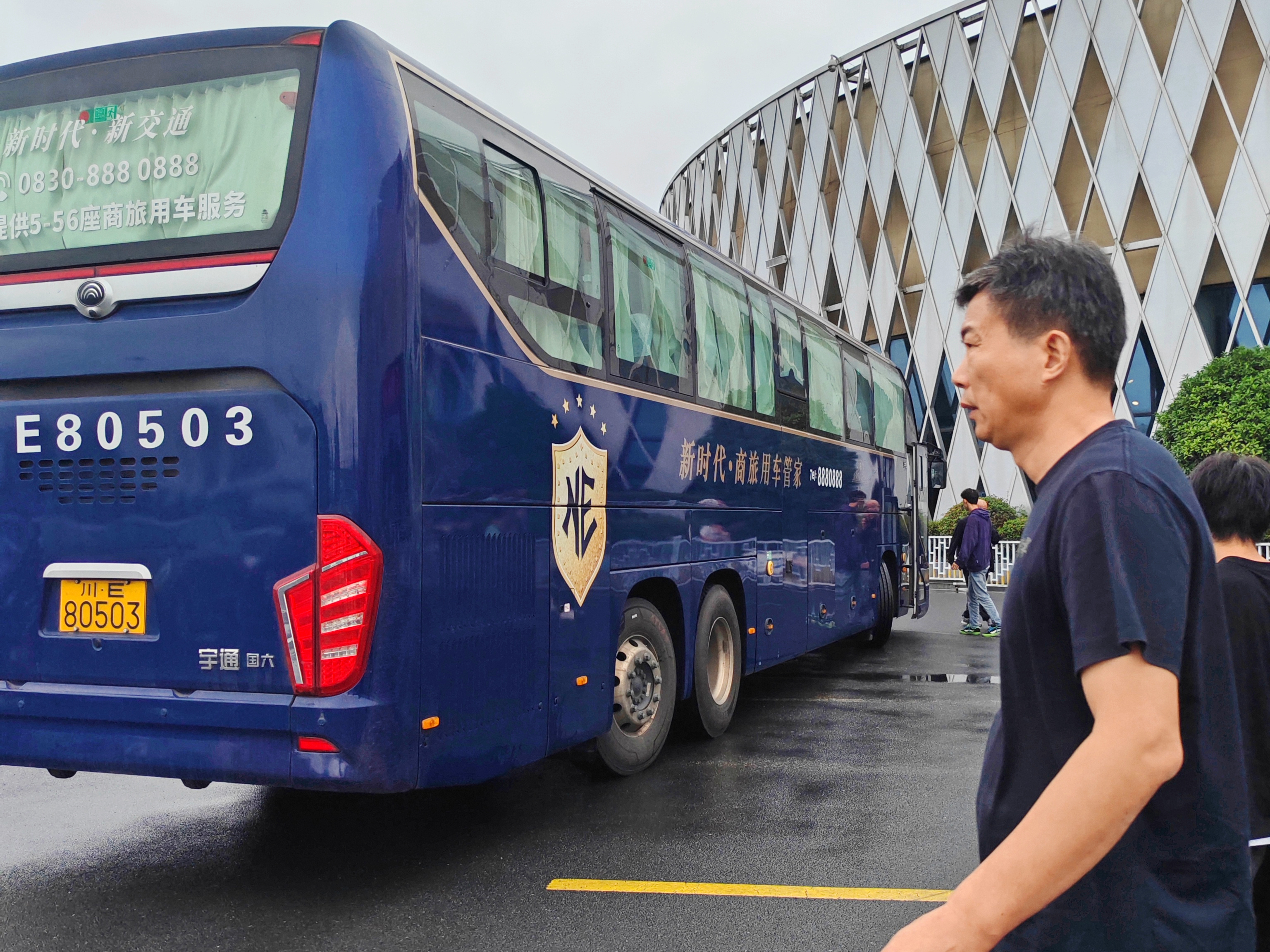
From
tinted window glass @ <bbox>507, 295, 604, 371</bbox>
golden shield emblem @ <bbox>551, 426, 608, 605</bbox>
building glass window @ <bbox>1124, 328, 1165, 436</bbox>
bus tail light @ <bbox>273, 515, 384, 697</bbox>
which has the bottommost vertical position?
bus tail light @ <bbox>273, 515, 384, 697</bbox>

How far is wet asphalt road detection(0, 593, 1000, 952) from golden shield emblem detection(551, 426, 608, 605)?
4.08 ft

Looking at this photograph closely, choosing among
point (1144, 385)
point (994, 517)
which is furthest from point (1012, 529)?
point (1144, 385)

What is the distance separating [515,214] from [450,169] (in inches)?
20.5

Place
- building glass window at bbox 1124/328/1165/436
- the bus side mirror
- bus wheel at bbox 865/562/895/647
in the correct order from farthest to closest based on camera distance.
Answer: building glass window at bbox 1124/328/1165/436 < the bus side mirror < bus wheel at bbox 865/562/895/647

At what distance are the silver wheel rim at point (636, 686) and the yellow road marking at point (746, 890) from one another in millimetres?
1531

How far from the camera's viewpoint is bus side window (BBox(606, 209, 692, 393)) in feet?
20.8

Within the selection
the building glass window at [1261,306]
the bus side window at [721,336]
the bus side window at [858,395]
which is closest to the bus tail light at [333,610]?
the bus side window at [721,336]

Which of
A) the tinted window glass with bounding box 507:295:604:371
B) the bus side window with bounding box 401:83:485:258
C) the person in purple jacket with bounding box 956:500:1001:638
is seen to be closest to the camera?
the bus side window with bounding box 401:83:485:258

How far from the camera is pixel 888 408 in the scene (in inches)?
512

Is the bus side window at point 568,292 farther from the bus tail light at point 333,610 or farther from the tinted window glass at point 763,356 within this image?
the tinted window glass at point 763,356

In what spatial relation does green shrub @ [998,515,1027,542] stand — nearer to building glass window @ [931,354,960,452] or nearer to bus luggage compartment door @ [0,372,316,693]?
building glass window @ [931,354,960,452]

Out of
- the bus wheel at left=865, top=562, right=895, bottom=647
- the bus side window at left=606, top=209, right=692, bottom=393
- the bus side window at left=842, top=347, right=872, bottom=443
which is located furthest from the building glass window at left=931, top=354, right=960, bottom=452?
the bus side window at left=606, top=209, right=692, bottom=393

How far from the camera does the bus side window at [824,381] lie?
9.96m

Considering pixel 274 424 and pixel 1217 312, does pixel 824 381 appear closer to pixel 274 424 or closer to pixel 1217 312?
pixel 274 424
